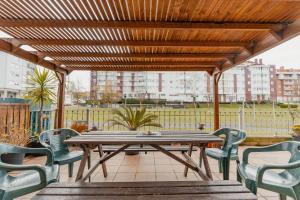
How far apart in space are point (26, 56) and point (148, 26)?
2.84 meters

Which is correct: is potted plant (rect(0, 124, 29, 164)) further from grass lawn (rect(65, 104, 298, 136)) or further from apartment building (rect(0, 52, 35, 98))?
apartment building (rect(0, 52, 35, 98))

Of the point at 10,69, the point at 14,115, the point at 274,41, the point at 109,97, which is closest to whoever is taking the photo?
the point at 274,41

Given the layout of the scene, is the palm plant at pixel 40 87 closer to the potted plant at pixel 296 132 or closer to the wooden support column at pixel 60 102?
the wooden support column at pixel 60 102

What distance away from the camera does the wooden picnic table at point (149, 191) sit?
4.31 ft

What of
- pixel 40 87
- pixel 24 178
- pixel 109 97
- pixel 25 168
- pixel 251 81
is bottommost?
pixel 24 178

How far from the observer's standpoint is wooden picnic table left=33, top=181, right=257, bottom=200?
1314mm

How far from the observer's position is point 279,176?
213cm

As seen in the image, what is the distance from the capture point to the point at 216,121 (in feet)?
18.2

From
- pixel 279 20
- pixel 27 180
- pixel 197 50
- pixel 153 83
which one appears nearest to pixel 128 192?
pixel 27 180

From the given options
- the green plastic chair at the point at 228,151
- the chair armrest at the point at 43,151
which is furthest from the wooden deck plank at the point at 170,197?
the green plastic chair at the point at 228,151

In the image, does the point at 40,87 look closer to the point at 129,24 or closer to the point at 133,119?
the point at 133,119

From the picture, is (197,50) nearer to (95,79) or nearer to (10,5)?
(10,5)

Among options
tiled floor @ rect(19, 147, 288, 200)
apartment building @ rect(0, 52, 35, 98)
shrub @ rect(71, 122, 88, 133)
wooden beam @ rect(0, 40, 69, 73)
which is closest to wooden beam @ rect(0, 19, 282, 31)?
wooden beam @ rect(0, 40, 69, 73)

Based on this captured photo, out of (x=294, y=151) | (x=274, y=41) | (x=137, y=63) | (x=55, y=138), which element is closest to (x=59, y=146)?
(x=55, y=138)
